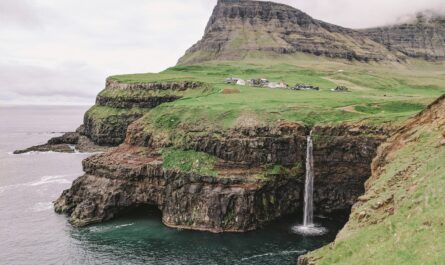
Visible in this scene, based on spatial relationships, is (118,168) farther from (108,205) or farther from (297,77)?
(297,77)

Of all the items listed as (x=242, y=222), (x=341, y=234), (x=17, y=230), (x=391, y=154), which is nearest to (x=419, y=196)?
(x=341, y=234)

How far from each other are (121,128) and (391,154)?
128083mm

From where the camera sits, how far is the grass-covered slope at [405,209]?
111 ft

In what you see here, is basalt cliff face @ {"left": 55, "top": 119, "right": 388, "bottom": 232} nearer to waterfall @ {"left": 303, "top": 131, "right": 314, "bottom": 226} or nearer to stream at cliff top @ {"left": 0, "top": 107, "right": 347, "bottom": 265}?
waterfall @ {"left": 303, "top": 131, "right": 314, "bottom": 226}

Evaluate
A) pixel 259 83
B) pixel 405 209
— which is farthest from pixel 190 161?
pixel 259 83

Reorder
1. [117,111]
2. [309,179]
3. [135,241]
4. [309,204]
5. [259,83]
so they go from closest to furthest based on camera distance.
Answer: [135,241] → [309,204] → [309,179] → [259,83] → [117,111]

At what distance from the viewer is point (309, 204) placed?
80.2m

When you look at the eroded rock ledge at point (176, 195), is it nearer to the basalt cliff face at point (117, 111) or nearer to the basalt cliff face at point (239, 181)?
the basalt cliff face at point (239, 181)

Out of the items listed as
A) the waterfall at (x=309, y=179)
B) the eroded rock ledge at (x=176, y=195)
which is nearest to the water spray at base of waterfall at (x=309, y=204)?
the waterfall at (x=309, y=179)

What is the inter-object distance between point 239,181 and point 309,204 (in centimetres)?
1339

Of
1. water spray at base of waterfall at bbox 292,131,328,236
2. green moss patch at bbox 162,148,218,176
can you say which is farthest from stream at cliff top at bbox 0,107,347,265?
green moss patch at bbox 162,148,218,176

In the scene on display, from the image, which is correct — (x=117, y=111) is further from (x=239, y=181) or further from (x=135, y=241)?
(x=135, y=241)

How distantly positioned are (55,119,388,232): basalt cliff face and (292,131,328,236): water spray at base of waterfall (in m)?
1.39

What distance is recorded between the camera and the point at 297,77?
183500 millimetres
